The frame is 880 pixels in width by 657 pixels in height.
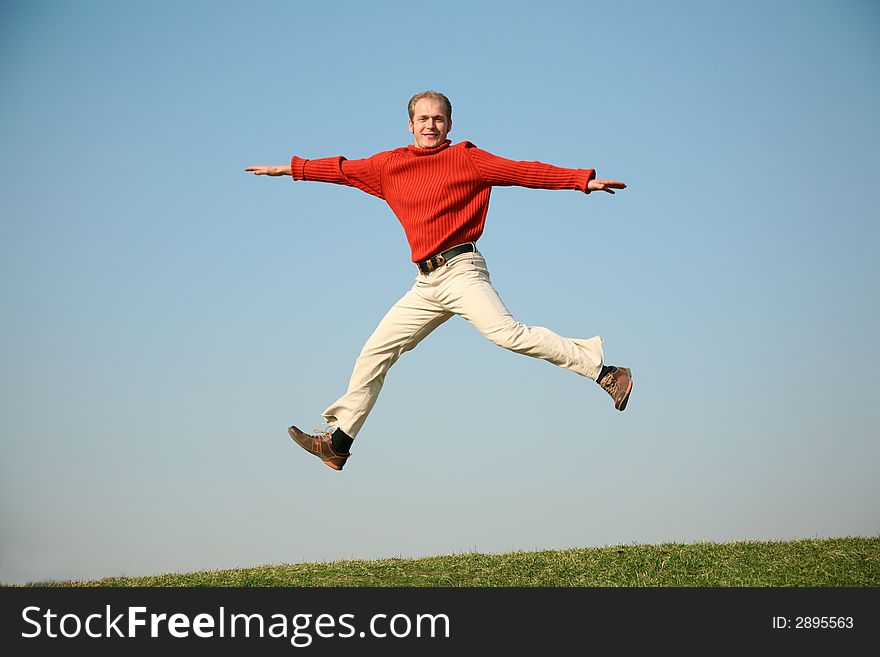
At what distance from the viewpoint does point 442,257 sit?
22.1 ft

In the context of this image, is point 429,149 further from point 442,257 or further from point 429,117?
point 442,257

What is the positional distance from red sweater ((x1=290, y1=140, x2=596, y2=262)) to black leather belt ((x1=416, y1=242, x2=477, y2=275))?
0.12 ft

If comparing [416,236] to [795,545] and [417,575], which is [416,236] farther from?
[795,545]

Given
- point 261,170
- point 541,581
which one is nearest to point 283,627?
point 541,581

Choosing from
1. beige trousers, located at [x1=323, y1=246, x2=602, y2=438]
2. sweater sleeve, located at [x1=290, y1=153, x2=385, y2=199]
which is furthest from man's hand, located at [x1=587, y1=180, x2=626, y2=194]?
sweater sleeve, located at [x1=290, y1=153, x2=385, y2=199]

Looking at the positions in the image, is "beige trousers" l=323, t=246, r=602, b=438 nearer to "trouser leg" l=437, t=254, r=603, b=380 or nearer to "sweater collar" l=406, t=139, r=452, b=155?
"trouser leg" l=437, t=254, r=603, b=380

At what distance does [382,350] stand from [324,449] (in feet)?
2.87

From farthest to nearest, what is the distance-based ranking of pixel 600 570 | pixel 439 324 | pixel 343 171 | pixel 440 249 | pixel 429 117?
pixel 600 570 → pixel 343 171 → pixel 439 324 → pixel 429 117 → pixel 440 249

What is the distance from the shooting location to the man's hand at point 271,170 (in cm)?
725

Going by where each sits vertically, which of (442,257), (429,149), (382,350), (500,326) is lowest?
(382,350)

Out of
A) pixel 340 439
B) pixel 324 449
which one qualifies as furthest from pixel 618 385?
pixel 324 449

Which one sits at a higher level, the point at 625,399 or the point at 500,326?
the point at 500,326

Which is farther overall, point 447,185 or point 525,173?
point 447,185

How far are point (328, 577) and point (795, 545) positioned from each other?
14.2ft
